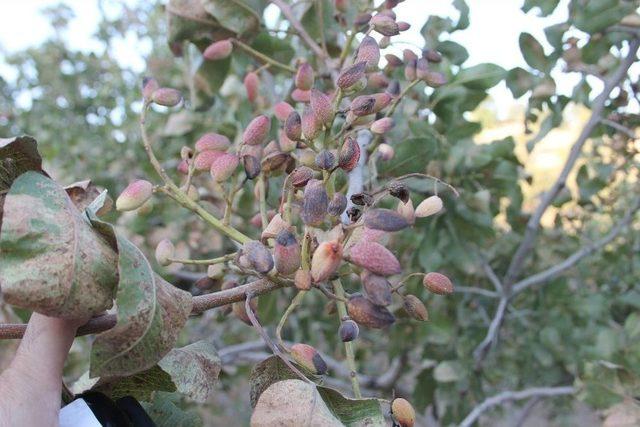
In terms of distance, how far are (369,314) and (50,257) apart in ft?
0.63

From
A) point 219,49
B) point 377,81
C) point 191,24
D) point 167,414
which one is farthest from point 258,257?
point 191,24

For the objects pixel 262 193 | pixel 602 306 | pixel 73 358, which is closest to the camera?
pixel 262 193

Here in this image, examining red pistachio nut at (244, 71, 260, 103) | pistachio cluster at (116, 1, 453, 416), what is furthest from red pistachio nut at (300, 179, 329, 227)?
red pistachio nut at (244, 71, 260, 103)

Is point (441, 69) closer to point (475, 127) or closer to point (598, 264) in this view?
point (475, 127)

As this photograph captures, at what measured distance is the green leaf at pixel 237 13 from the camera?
2.93 ft

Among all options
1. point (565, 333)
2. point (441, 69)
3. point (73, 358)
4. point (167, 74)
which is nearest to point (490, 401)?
point (565, 333)

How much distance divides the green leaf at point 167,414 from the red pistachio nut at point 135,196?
0.17 m

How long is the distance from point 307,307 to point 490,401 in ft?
2.26

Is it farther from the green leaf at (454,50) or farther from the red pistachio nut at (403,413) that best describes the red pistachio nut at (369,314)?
the green leaf at (454,50)

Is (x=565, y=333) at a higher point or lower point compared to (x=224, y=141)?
lower

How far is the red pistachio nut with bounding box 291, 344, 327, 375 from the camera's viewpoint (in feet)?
1.56

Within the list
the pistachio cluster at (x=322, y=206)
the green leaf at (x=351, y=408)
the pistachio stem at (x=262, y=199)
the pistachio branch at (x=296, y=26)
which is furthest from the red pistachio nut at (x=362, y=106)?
the pistachio branch at (x=296, y=26)

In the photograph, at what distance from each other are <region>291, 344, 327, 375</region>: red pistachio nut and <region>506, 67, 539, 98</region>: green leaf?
72 centimetres

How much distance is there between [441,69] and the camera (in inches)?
45.4
